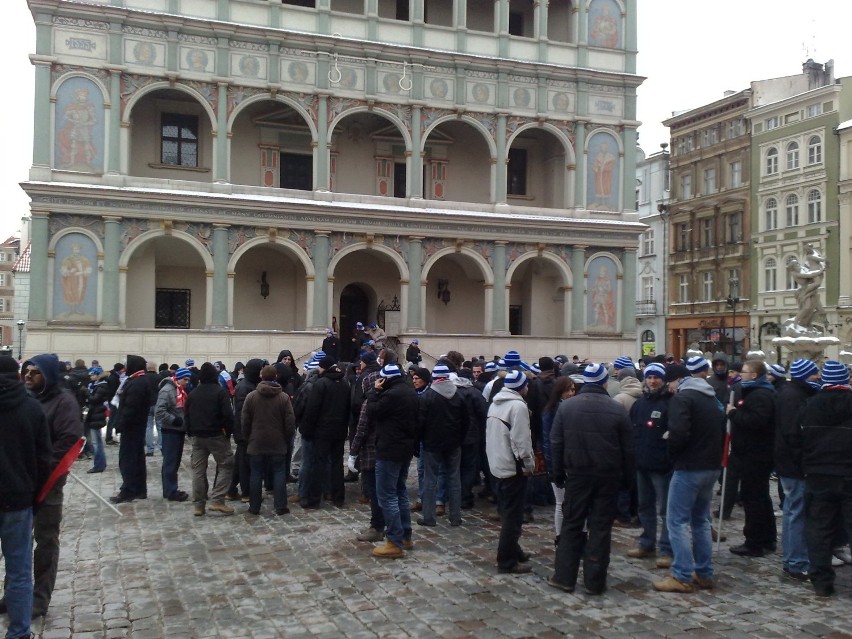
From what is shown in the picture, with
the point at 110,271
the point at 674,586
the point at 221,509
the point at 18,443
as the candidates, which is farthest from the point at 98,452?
the point at 110,271

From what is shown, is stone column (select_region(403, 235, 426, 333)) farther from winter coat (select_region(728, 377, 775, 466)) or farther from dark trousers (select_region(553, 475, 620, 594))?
dark trousers (select_region(553, 475, 620, 594))

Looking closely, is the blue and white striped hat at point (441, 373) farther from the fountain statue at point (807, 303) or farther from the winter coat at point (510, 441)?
the fountain statue at point (807, 303)

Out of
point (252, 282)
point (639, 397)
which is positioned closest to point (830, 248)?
point (252, 282)

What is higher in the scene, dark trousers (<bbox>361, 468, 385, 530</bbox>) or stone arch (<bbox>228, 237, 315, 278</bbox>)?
stone arch (<bbox>228, 237, 315, 278</bbox>)

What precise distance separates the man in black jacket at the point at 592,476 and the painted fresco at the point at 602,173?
25131mm

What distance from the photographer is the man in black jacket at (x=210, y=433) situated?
10.6m

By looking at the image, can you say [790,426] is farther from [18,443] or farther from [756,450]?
[18,443]

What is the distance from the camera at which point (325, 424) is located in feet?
35.7

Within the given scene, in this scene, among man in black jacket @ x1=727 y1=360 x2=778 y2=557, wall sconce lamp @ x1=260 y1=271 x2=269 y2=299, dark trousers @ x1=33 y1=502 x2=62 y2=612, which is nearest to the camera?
dark trousers @ x1=33 y1=502 x2=62 y2=612

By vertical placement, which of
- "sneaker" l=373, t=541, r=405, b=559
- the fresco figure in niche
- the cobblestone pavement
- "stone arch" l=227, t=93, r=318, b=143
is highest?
the fresco figure in niche

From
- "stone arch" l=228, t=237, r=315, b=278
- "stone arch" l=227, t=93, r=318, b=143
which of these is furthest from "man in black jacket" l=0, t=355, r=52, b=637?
"stone arch" l=227, t=93, r=318, b=143

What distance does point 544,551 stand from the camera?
8812mm

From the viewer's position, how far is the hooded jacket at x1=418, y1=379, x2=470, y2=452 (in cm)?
997

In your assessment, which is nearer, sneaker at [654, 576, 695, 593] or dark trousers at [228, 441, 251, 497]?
sneaker at [654, 576, 695, 593]
